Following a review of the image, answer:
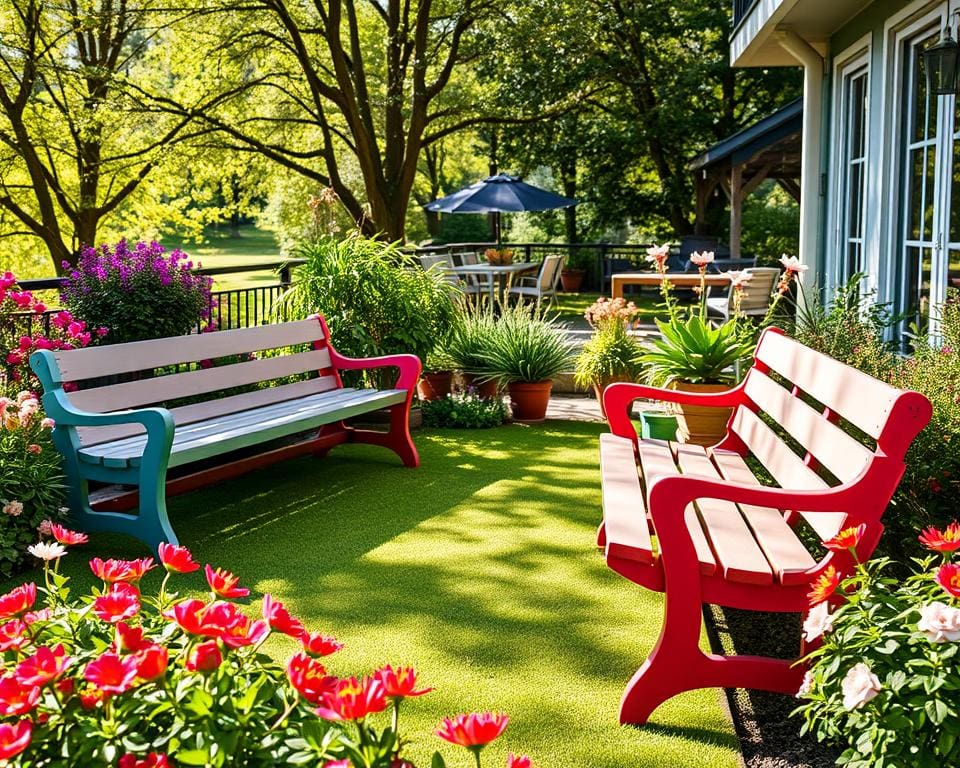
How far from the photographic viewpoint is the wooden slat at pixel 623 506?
3.03 metres

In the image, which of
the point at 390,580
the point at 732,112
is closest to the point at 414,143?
the point at 732,112

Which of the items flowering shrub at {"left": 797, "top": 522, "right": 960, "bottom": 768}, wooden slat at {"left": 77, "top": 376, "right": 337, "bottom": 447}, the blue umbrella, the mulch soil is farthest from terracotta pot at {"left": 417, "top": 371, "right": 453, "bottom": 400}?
the blue umbrella

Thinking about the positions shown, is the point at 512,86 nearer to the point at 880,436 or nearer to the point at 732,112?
the point at 732,112

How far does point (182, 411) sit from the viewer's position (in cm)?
565

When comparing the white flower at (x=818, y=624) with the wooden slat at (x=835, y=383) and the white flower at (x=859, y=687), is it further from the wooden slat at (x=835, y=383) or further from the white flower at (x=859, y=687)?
the wooden slat at (x=835, y=383)

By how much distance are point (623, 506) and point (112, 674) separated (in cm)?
236

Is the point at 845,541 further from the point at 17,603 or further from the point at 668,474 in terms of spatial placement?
the point at 17,603

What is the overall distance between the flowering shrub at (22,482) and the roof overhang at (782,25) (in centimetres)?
552

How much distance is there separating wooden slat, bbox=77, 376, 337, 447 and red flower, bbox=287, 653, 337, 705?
3.55 metres

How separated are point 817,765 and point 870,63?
19.7 feet

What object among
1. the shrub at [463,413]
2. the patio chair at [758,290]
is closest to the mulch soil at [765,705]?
the shrub at [463,413]

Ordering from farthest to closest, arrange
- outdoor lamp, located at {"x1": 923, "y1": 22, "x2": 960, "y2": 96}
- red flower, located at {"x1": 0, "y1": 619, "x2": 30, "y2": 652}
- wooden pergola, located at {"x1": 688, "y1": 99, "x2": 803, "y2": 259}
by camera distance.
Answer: wooden pergola, located at {"x1": 688, "y1": 99, "x2": 803, "y2": 259}, outdoor lamp, located at {"x1": 923, "y1": 22, "x2": 960, "y2": 96}, red flower, located at {"x1": 0, "y1": 619, "x2": 30, "y2": 652}

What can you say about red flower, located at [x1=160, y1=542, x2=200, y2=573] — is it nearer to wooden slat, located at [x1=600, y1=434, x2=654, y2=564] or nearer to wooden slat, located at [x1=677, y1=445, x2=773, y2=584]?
wooden slat, located at [x1=600, y1=434, x2=654, y2=564]

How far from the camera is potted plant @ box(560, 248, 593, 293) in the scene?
23.0 m
